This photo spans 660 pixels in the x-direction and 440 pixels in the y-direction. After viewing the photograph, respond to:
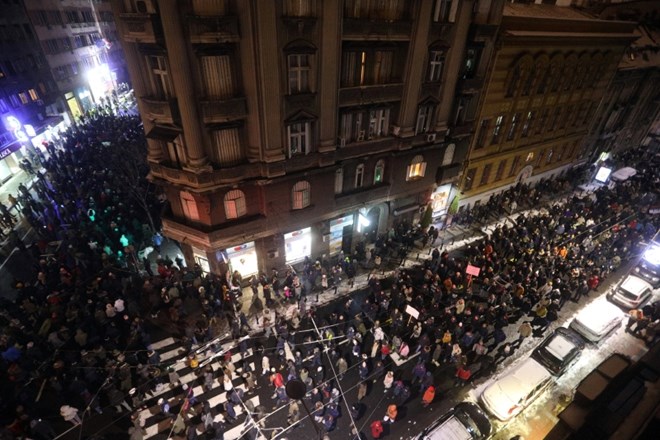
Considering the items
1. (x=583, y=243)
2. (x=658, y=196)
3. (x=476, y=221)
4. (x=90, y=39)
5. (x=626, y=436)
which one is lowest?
(x=658, y=196)

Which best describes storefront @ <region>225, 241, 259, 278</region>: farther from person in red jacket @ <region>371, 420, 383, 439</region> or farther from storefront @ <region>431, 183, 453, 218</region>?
storefront @ <region>431, 183, 453, 218</region>

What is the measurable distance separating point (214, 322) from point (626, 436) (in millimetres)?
17028

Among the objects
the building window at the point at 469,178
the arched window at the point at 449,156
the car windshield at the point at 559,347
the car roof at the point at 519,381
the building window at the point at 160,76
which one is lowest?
the car windshield at the point at 559,347

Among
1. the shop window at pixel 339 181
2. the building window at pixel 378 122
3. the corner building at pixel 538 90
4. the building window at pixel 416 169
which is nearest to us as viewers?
the building window at pixel 378 122

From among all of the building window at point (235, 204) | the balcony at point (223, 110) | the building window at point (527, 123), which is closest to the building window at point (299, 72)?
the balcony at point (223, 110)

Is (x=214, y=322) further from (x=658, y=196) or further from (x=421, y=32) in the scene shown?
(x=658, y=196)

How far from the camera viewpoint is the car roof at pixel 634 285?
19.8 meters

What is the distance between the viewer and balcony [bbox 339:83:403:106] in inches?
719

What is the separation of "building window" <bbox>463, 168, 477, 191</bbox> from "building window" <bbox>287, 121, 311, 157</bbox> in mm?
16025

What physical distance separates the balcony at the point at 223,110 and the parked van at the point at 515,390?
17773 millimetres

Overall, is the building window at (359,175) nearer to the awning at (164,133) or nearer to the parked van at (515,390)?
Result: the awning at (164,133)

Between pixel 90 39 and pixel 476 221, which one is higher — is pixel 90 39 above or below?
above

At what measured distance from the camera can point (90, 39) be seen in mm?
50969

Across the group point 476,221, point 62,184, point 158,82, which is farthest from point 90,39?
point 476,221
